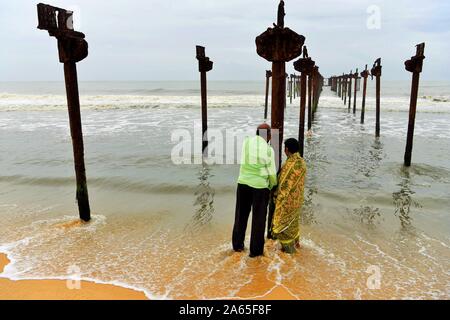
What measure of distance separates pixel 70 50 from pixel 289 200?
380cm

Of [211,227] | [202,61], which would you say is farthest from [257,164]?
[202,61]

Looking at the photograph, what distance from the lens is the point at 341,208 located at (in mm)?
6871

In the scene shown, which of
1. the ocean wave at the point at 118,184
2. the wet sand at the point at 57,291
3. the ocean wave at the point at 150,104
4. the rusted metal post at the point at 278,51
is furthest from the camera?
the ocean wave at the point at 150,104

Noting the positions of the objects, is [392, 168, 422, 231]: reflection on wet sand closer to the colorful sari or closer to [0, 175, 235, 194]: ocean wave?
the colorful sari

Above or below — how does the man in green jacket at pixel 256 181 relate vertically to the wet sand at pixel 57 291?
above

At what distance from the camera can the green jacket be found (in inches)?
163

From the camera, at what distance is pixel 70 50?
5152 mm

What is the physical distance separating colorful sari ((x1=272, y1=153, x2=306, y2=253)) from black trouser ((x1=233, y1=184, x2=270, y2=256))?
207mm

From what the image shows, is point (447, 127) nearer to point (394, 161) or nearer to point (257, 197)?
point (394, 161)

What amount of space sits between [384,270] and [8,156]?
11.7m

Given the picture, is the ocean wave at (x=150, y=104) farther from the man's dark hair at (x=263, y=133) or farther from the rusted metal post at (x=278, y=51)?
the man's dark hair at (x=263, y=133)

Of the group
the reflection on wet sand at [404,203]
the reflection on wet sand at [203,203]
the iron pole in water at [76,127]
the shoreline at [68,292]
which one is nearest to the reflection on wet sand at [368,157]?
the reflection on wet sand at [404,203]

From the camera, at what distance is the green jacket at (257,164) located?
413 cm

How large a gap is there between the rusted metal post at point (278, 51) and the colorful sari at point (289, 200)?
1.80 ft
